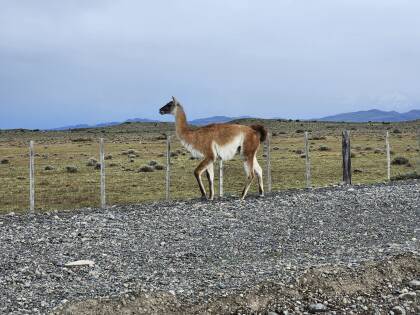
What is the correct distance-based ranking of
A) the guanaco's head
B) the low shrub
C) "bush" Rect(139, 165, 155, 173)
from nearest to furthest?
1. the guanaco's head
2. "bush" Rect(139, 165, 155, 173)
3. the low shrub

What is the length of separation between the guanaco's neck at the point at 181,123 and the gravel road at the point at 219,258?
2177mm

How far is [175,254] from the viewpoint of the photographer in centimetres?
1137

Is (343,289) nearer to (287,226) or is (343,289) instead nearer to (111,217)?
(287,226)

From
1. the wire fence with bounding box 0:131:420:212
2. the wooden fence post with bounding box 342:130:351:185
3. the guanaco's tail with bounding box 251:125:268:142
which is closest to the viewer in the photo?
the guanaco's tail with bounding box 251:125:268:142

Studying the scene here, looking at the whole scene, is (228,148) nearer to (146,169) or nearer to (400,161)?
(146,169)

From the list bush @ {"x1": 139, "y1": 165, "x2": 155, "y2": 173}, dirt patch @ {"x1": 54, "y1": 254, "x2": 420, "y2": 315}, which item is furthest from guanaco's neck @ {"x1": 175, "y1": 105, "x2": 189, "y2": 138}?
bush @ {"x1": 139, "y1": 165, "x2": 155, "y2": 173}

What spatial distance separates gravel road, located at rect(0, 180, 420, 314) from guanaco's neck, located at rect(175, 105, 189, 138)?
85.7 inches

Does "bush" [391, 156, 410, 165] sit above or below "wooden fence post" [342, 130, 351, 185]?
below

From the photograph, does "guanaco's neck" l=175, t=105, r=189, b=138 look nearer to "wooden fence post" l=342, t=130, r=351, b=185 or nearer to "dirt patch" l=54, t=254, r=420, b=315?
"wooden fence post" l=342, t=130, r=351, b=185

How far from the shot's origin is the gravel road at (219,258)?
873 centimetres

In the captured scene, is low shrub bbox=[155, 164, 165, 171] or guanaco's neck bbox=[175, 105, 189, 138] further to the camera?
low shrub bbox=[155, 164, 165, 171]

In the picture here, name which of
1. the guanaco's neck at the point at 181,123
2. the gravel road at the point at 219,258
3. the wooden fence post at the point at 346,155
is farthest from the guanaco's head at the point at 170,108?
the wooden fence post at the point at 346,155

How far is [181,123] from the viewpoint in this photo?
17969 mm

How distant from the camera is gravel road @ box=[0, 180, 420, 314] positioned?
8.73 m
